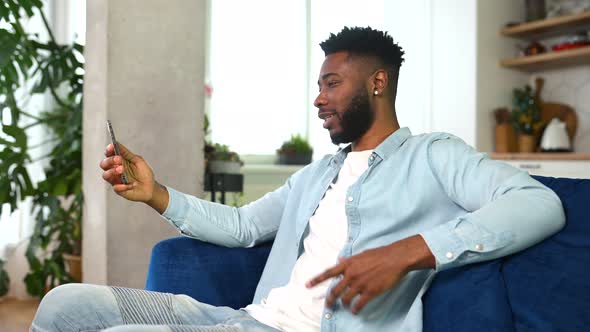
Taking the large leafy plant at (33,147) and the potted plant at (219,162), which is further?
the potted plant at (219,162)

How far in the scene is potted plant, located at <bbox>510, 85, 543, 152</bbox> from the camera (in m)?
4.12

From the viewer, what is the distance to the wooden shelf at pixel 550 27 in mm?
3854

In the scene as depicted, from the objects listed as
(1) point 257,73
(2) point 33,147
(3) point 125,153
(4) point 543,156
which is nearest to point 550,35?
(4) point 543,156

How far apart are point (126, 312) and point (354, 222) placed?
1.78 ft

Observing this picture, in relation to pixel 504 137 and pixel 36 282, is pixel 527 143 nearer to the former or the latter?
pixel 504 137

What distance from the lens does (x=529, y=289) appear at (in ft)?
3.78

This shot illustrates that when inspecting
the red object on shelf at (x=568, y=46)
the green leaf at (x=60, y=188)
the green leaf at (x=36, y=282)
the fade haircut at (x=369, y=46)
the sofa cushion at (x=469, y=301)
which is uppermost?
the red object on shelf at (x=568, y=46)

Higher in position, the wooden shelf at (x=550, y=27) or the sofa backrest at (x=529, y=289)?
the wooden shelf at (x=550, y=27)

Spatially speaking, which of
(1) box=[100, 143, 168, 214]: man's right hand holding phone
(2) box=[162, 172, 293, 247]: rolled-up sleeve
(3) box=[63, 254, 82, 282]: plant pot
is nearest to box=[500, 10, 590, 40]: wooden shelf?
(2) box=[162, 172, 293, 247]: rolled-up sleeve

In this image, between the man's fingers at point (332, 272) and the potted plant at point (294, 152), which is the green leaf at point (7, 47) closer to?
the man's fingers at point (332, 272)

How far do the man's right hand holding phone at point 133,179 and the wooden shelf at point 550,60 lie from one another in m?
3.09

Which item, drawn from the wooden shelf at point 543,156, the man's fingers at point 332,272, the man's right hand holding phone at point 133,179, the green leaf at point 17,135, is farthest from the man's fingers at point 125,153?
the wooden shelf at point 543,156

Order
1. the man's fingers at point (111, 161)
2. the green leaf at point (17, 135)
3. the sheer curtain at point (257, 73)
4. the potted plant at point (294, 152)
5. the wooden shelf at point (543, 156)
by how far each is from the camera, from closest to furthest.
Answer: the man's fingers at point (111, 161) → the green leaf at point (17, 135) → the wooden shelf at point (543, 156) → the sheer curtain at point (257, 73) → the potted plant at point (294, 152)

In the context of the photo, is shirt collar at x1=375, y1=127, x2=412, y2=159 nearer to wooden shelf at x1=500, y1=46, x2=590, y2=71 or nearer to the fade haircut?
the fade haircut
